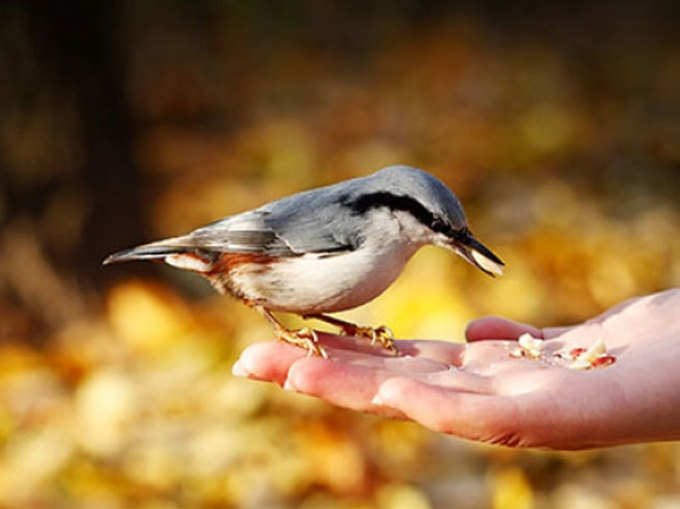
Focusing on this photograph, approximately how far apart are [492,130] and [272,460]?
12.8ft

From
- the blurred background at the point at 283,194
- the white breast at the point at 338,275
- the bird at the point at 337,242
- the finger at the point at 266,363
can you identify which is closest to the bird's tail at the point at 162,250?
the bird at the point at 337,242

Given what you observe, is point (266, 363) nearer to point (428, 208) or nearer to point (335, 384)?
point (335, 384)

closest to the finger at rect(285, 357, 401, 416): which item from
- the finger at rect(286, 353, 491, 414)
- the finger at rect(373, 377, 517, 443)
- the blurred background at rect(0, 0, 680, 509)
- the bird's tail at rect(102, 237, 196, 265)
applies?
the finger at rect(286, 353, 491, 414)

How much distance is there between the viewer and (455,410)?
61.2 inches

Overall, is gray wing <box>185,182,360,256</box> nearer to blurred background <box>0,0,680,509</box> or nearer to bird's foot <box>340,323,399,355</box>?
bird's foot <box>340,323,399,355</box>

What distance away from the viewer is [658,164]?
579cm

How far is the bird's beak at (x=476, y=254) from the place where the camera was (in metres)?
2.00

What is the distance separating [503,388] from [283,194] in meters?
3.71

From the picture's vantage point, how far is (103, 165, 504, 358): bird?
6.48 ft

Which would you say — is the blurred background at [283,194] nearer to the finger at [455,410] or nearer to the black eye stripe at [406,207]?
the black eye stripe at [406,207]

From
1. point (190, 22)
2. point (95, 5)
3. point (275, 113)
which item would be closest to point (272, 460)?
point (95, 5)

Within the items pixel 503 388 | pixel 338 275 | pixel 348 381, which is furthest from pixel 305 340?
pixel 503 388

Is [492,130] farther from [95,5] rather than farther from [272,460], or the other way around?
[272,460]

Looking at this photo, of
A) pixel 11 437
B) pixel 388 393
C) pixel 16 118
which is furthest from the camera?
pixel 16 118
